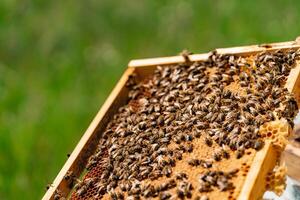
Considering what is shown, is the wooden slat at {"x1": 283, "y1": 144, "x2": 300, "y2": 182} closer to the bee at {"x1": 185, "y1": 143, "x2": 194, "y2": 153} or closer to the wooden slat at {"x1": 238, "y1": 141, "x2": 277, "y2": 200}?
the wooden slat at {"x1": 238, "y1": 141, "x2": 277, "y2": 200}

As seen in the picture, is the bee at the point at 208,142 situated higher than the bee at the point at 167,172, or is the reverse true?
the bee at the point at 208,142

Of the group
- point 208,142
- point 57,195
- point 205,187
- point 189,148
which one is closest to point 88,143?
point 57,195

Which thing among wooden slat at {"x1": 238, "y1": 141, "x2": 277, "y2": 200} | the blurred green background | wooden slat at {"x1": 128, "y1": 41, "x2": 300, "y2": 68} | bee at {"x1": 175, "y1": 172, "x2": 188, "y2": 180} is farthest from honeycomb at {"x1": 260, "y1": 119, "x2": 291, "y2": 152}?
the blurred green background

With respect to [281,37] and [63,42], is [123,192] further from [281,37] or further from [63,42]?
[63,42]

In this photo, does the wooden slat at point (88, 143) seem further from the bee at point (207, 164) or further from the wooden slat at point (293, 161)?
the wooden slat at point (293, 161)

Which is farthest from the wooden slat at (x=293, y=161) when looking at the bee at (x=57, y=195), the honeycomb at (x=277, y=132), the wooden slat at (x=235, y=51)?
the bee at (x=57, y=195)

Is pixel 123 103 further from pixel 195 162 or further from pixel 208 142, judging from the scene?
pixel 195 162

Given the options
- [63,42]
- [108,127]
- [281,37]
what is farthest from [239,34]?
[108,127]
